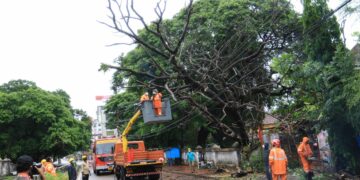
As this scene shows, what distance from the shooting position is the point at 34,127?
132 feet

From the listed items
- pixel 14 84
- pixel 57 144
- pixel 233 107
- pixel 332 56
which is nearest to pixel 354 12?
pixel 332 56

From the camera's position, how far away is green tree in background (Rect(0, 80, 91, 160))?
3862 cm

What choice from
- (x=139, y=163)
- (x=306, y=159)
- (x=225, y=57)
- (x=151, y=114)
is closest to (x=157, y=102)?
(x=151, y=114)

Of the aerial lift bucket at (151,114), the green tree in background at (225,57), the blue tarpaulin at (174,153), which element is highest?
the green tree in background at (225,57)

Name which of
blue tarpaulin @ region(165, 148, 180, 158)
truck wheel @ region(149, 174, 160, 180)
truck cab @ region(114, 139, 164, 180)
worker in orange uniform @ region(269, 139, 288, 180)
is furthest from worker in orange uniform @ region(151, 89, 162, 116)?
blue tarpaulin @ region(165, 148, 180, 158)

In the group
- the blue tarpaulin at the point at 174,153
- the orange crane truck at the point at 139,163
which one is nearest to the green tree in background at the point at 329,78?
the orange crane truck at the point at 139,163

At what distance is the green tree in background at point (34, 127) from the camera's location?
3862 cm

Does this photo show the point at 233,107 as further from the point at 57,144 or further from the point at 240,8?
the point at 57,144

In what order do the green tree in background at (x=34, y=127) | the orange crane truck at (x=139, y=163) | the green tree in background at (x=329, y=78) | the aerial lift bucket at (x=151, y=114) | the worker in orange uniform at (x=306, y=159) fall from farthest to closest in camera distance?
the green tree in background at (x=34, y=127) → the orange crane truck at (x=139, y=163) → the aerial lift bucket at (x=151, y=114) → the worker in orange uniform at (x=306, y=159) → the green tree in background at (x=329, y=78)

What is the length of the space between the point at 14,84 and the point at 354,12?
49.9 meters

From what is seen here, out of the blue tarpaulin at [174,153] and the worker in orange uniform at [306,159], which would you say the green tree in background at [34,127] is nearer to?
the blue tarpaulin at [174,153]

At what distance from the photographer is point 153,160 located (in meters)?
20.7

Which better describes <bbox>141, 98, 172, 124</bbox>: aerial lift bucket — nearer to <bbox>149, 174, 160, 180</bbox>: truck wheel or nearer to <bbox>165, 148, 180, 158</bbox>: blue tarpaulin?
<bbox>149, 174, 160, 180</bbox>: truck wheel

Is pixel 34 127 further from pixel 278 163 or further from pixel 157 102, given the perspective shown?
pixel 278 163
